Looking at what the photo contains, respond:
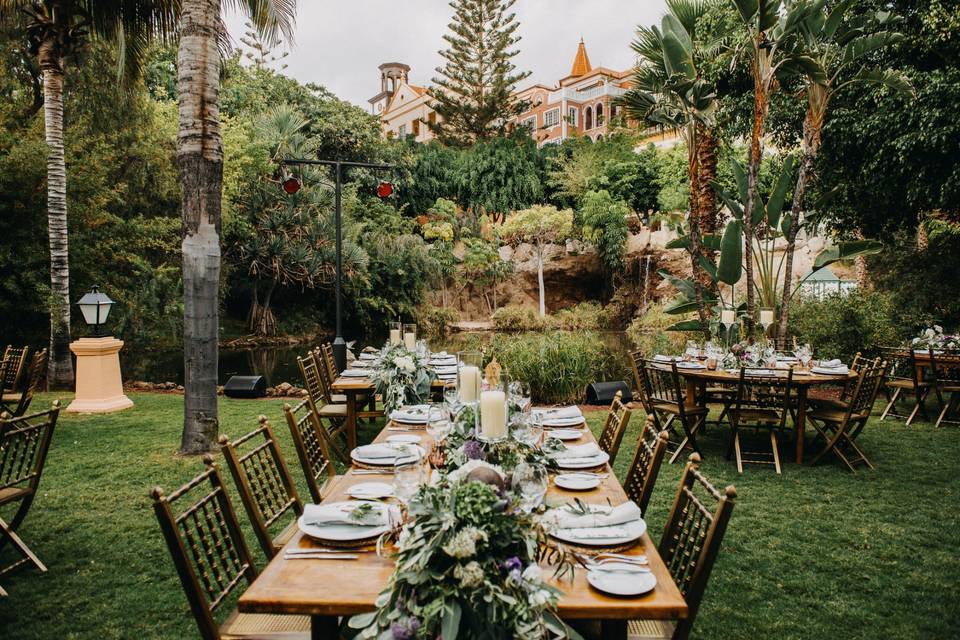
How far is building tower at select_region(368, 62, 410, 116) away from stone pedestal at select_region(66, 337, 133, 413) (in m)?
48.2

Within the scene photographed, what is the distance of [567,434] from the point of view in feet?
11.0

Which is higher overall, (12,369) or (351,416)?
(12,369)

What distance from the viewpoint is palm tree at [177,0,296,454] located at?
5547 millimetres

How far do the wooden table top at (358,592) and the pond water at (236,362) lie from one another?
379 inches

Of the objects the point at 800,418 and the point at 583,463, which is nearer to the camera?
the point at 583,463

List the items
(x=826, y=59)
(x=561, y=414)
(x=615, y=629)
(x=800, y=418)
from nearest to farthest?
(x=615, y=629), (x=561, y=414), (x=800, y=418), (x=826, y=59)

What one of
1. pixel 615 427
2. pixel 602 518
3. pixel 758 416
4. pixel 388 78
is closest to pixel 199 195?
pixel 615 427

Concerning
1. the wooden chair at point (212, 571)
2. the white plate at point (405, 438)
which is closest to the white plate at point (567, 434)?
the white plate at point (405, 438)

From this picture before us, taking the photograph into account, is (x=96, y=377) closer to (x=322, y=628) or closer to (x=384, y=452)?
(x=384, y=452)

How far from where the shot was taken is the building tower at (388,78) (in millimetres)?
53719

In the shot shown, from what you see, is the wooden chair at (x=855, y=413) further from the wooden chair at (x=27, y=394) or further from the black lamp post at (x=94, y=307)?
the black lamp post at (x=94, y=307)

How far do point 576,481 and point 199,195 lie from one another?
15.0ft

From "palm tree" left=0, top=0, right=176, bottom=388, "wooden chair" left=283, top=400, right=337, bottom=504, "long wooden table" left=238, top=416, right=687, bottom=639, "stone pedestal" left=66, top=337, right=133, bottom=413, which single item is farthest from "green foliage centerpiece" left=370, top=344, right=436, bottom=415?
"palm tree" left=0, top=0, right=176, bottom=388

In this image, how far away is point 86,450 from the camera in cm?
620
